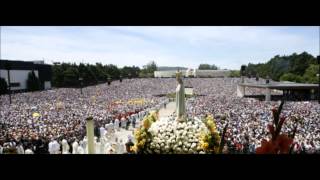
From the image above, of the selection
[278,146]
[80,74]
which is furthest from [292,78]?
[278,146]

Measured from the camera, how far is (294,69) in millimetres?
70250

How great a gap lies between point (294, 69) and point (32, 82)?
49.1m

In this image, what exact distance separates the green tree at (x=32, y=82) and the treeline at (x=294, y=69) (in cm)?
4374

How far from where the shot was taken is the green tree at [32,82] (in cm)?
5497

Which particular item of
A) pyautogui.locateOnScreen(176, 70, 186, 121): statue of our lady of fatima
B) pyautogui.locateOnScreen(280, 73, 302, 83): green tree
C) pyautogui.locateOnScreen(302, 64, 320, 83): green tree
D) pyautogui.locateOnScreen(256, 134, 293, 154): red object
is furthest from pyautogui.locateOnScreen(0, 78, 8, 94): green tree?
pyautogui.locateOnScreen(280, 73, 302, 83): green tree

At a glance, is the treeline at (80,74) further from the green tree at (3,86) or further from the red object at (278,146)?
the red object at (278,146)

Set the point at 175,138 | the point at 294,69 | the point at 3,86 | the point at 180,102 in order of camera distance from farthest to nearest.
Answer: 1. the point at 294,69
2. the point at 3,86
3. the point at 180,102
4. the point at 175,138

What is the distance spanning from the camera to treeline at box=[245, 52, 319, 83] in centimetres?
6063

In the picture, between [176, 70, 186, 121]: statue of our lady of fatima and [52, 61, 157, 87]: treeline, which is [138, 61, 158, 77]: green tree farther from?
[176, 70, 186, 121]: statue of our lady of fatima

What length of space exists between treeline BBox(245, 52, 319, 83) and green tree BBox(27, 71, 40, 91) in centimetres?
4374

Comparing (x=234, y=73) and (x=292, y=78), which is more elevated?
(x=234, y=73)

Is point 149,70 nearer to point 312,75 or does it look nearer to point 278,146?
point 312,75
